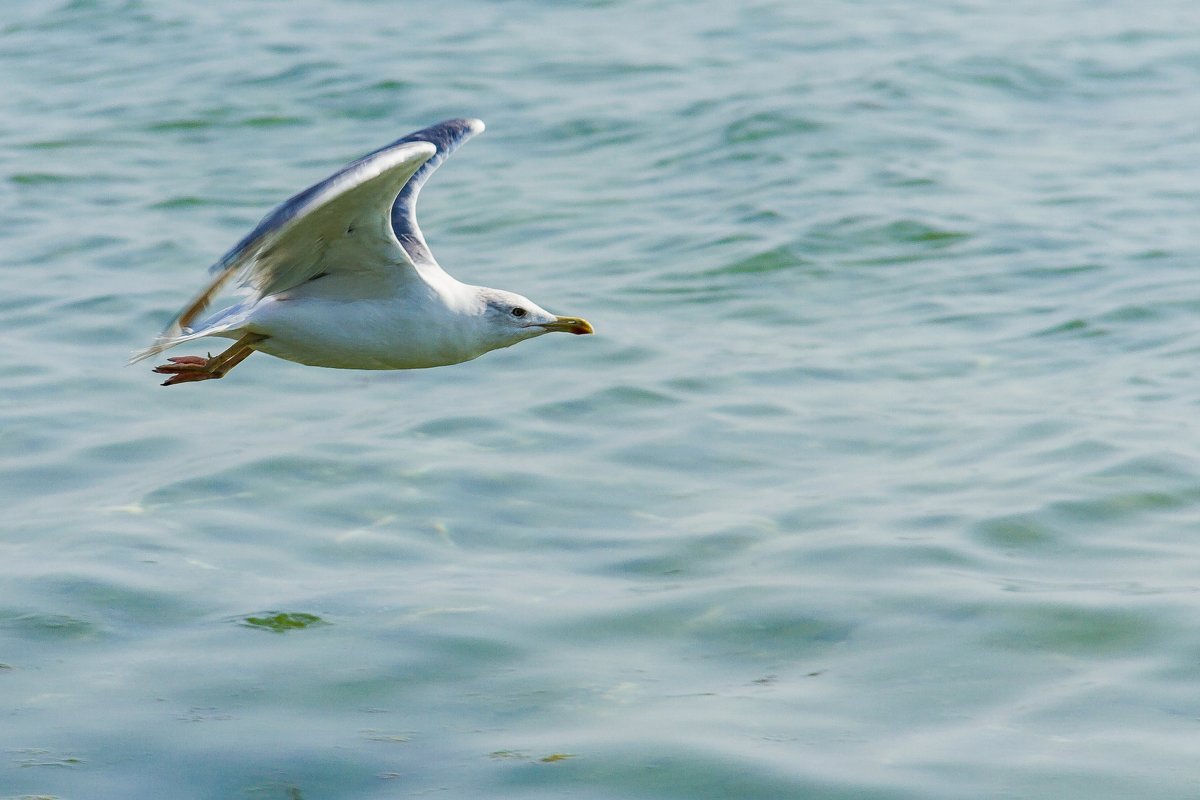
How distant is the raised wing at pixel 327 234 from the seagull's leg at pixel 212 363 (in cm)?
27

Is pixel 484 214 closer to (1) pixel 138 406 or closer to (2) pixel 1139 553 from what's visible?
(1) pixel 138 406

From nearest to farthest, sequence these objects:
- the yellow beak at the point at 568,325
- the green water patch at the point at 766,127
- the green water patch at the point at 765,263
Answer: the yellow beak at the point at 568,325, the green water patch at the point at 765,263, the green water patch at the point at 766,127

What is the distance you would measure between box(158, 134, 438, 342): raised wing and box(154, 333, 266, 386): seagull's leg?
0.89ft

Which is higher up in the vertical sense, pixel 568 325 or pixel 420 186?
pixel 420 186

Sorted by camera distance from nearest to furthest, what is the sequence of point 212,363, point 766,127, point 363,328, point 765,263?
point 363,328 < point 212,363 < point 765,263 < point 766,127

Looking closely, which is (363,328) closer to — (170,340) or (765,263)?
(170,340)

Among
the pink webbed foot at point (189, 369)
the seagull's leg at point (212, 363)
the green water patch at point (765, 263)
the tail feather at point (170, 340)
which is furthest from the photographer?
the green water patch at point (765, 263)

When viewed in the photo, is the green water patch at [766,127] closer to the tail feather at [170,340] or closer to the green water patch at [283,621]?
the green water patch at [283,621]

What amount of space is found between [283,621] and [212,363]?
1311mm

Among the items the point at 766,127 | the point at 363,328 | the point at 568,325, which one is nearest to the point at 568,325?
the point at 568,325

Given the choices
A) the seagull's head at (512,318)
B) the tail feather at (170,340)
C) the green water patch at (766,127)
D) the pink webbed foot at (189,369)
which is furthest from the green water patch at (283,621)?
the green water patch at (766,127)

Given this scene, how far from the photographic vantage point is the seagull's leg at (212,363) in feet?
24.8

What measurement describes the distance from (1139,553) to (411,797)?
4104 millimetres

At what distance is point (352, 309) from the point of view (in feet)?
24.5
